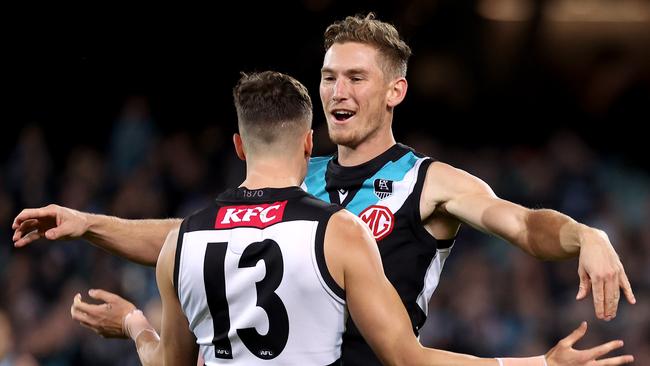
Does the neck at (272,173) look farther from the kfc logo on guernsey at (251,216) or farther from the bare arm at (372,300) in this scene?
the bare arm at (372,300)

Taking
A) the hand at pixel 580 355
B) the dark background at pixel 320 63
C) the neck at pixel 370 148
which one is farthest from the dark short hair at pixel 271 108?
the dark background at pixel 320 63

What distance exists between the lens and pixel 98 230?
514 cm

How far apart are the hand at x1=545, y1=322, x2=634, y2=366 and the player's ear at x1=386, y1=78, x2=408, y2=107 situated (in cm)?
172

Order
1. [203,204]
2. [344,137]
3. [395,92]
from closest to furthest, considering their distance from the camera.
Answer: [344,137]
[395,92]
[203,204]

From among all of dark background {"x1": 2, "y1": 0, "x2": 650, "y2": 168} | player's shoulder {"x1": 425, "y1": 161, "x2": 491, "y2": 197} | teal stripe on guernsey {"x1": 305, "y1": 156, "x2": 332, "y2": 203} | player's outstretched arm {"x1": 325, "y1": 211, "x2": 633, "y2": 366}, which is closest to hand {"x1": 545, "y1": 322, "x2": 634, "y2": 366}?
player's outstretched arm {"x1": 325, "y1": 211, "x2": 633, "y2": 366}

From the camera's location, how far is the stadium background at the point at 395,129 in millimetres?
9625

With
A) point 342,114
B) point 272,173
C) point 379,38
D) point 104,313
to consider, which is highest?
point 379,38

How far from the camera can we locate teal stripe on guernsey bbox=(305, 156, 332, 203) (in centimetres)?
513

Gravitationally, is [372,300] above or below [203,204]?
above

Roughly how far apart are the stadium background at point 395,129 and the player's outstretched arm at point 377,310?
5.39 m

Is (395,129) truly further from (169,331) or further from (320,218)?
(320,218)

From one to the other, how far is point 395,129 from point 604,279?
770 cm

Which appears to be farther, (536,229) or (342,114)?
(342,114)

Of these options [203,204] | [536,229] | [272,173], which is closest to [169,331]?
[272,173]
